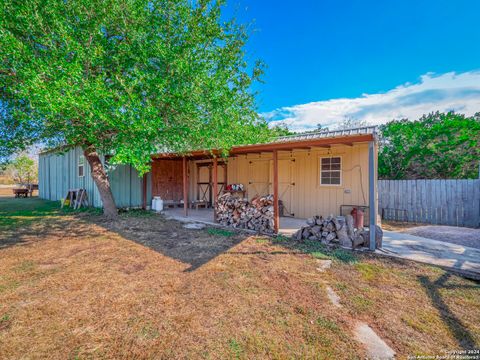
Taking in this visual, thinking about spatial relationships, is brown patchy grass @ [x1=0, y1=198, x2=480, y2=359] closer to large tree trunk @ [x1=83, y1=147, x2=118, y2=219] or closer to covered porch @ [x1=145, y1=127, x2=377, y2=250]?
covered porch @ [x1=145, y1=127, x2=377, y2=250]

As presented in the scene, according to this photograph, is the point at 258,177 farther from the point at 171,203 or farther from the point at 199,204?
the point at 171,203

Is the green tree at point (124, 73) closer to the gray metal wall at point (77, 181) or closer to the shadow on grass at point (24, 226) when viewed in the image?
the shadow on grass at point (24, 226)

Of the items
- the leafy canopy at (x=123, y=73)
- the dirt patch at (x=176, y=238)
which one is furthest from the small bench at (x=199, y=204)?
the leafy canopy at (x=123, y=73)

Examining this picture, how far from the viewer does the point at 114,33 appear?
5.63 meters

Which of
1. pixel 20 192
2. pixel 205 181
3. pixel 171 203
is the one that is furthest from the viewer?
pixel 20 192

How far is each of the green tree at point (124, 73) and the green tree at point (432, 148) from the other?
23.9 ft

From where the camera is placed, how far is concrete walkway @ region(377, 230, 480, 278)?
12.6ft

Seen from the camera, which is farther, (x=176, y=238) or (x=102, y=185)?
(x=102, y=185)

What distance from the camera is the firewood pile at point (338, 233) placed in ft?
15.4

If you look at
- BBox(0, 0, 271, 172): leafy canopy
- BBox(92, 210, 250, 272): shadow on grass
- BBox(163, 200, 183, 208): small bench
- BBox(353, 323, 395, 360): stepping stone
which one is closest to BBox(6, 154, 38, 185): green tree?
BBox(163, 200, 183, 208): small bench

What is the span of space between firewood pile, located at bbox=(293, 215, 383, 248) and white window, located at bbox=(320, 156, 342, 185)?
2.13 meters

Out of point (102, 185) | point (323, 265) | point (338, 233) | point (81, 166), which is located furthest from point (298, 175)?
point (81, 166)

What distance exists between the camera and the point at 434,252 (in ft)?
14.5

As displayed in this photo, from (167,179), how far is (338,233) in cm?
804
